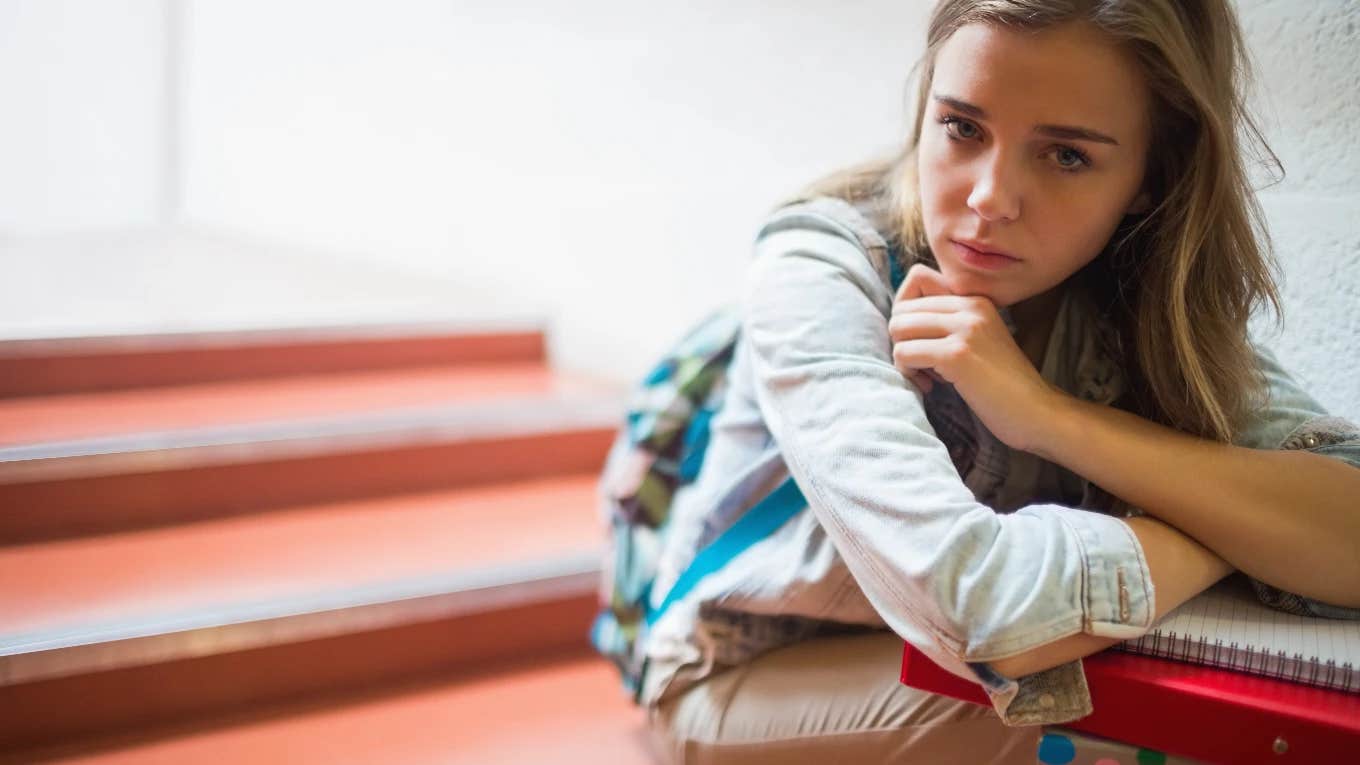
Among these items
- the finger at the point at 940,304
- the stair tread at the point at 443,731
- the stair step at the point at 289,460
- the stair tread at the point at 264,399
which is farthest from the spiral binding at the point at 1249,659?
the stair tread at the point at 264,399

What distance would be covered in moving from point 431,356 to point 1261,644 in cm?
222

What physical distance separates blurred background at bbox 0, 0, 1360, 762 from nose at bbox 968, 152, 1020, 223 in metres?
0.52

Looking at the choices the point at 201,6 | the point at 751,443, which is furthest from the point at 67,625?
the point at 201,6

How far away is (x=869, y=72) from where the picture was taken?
6.59 feet

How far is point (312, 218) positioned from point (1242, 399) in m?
3.84

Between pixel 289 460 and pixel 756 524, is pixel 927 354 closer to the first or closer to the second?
pixel 756 524

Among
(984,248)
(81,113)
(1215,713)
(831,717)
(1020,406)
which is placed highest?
(984,248)

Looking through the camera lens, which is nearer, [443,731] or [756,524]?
[756,524]

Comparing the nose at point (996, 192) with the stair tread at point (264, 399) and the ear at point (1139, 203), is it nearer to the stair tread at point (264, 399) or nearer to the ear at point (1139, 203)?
the ear at point (1139, 203)

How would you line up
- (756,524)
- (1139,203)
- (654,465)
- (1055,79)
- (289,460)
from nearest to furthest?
(1055,79), (1139,203), (756,524), (654,465), (289,460)

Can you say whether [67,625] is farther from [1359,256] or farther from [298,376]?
[1359,256]

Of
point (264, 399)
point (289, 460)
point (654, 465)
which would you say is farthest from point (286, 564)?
point (654, 465)

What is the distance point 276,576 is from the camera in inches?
71.9

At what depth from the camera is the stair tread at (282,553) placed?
1.70 meters
